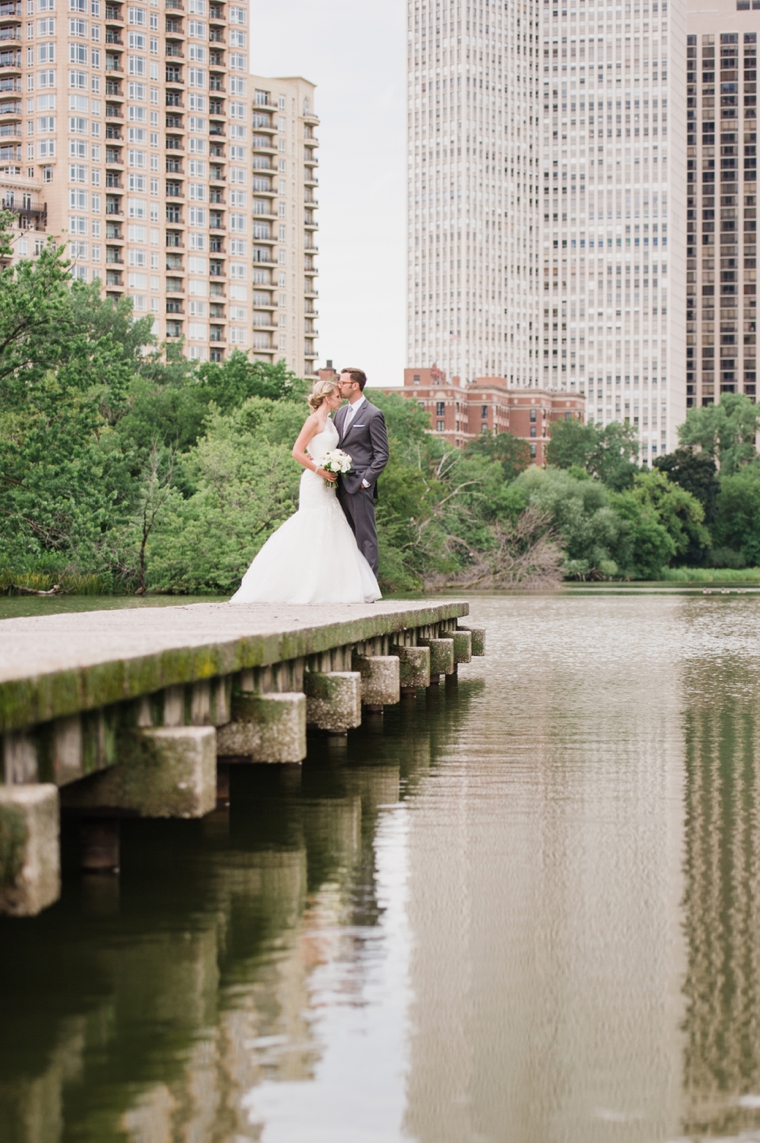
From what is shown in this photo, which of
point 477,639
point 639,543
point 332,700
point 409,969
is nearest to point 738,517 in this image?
point 639,543

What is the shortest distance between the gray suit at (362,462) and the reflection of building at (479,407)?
160252 millimetres

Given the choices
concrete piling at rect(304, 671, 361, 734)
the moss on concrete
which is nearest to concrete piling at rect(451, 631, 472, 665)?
the moss on concrete

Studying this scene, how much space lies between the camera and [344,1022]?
5098 mm

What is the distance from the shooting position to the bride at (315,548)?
16.4 m

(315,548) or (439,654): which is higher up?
(315,548)

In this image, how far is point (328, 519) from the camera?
16469mm

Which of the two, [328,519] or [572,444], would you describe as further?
[572,444]

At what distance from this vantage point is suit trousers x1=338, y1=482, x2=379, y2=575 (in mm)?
16734

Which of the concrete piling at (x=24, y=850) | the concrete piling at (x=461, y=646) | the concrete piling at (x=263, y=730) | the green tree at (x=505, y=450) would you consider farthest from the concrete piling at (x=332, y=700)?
the green tree at (x=505, y=450)

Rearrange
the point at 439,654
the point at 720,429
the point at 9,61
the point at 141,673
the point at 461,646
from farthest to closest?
1. the point at 720,429
2. the point at 9,61
3. the point at 461,646
4. the point at 439,654
5. the point at 141,673

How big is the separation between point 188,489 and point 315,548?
40.2 meters

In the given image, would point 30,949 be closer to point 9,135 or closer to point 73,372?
point 73,372

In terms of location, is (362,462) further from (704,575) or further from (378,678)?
(704,575)

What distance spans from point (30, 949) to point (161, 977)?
669mm
